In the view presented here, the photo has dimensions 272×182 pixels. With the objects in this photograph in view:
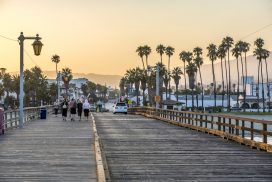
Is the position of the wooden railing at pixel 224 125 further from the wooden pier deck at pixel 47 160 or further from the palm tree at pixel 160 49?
the palm tree at pixel 160 49

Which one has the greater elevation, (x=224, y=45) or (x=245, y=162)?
(x=224, y=45)

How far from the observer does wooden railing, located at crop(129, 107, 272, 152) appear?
787 inches

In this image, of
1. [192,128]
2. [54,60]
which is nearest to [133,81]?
[54,60]

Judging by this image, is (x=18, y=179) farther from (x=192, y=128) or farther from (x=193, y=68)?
(x=193, y=68)

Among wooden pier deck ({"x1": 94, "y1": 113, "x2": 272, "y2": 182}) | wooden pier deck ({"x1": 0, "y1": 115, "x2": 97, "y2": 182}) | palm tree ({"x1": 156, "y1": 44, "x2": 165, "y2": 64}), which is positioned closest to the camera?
wooden pier deck ({"x1": 0, "y1": 115, "x2": 97, "y2": 182})

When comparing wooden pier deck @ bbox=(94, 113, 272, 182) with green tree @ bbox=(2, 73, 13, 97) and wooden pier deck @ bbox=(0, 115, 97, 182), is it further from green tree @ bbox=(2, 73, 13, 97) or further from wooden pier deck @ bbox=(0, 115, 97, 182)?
green tree @ bbox=(2, 73, 13, 97)

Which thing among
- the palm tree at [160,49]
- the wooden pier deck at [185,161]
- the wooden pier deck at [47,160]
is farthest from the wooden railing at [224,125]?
the palm tree at [160,49]

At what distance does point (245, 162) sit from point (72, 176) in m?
5.33

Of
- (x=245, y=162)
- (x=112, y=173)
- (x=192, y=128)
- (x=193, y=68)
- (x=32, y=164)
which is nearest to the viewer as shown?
(x=112, y=173)

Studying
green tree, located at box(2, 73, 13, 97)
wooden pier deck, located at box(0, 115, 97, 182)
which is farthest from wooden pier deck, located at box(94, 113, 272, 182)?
green tree, located at box(2, 73, 13, 97)

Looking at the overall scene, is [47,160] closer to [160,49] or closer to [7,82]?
[160,49]

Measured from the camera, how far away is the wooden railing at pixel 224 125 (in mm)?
19992

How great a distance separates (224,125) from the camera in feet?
83.6

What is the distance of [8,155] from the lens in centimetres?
1712
